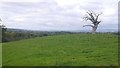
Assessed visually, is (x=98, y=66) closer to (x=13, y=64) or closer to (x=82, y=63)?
(x=82, y=63)

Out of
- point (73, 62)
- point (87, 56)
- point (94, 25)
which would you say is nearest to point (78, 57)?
point (87, 56)

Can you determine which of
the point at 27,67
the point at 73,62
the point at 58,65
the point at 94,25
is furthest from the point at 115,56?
the point at 94,25

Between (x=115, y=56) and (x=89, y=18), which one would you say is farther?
(x=89, y=18)

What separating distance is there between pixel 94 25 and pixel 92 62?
37029mm

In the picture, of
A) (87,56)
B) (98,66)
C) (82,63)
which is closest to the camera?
(98,66)

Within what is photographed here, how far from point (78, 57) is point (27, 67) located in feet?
14.6

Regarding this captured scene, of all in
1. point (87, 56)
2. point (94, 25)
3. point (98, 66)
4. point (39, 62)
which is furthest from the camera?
point (94, 25)

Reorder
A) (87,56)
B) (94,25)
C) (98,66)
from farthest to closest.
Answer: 1. (94,25)
2. (87,56)
3. (98,66)

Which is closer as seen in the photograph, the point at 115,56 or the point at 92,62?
the point at 92,62

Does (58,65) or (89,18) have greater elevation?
(89,18)

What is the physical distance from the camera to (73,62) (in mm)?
19703

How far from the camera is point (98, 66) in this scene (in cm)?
1772

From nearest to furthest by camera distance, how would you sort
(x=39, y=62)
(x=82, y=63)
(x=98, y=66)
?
1. (x=98, y=66)
2. (x=82, y=63)
3. (x=39, y=62)

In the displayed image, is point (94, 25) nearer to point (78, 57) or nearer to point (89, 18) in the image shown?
point (89, 18)
